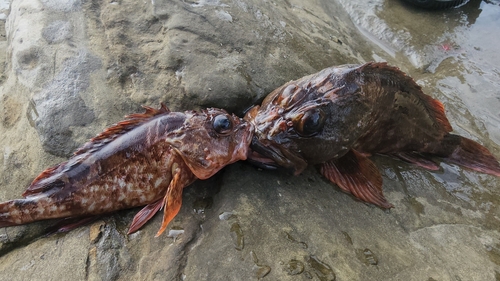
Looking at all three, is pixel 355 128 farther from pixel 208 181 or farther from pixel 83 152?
pixel 83 152

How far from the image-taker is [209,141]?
115 inches

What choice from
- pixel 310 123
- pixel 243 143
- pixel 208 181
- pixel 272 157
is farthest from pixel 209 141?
pixel 310 123

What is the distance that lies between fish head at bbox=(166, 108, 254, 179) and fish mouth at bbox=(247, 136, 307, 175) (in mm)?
96

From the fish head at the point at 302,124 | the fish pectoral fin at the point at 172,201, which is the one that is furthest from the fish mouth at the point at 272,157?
the fish pectoral fin at the point at 172,201

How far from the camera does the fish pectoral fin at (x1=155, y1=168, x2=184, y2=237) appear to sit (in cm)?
254

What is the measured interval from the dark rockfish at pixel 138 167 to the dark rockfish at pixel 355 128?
33 cm

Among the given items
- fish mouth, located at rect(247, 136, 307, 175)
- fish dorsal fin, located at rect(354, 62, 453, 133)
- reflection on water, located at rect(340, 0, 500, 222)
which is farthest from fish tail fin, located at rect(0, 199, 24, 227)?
reflection on water, located at rect(340, 0, 500, 222)

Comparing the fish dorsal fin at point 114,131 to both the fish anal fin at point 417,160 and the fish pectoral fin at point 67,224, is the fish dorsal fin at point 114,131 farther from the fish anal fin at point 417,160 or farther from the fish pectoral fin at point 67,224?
the fish anal fin at point 417,160

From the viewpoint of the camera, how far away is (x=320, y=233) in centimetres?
277

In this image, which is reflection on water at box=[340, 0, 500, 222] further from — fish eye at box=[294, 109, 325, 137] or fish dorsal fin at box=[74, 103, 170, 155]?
fish dorsal fin at box=[74, 103, 170, 155]

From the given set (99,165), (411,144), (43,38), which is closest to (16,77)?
(43,38)

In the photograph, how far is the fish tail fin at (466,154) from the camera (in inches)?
150

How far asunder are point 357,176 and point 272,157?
A: 834 millimetres

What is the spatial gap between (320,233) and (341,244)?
0.56 ft
